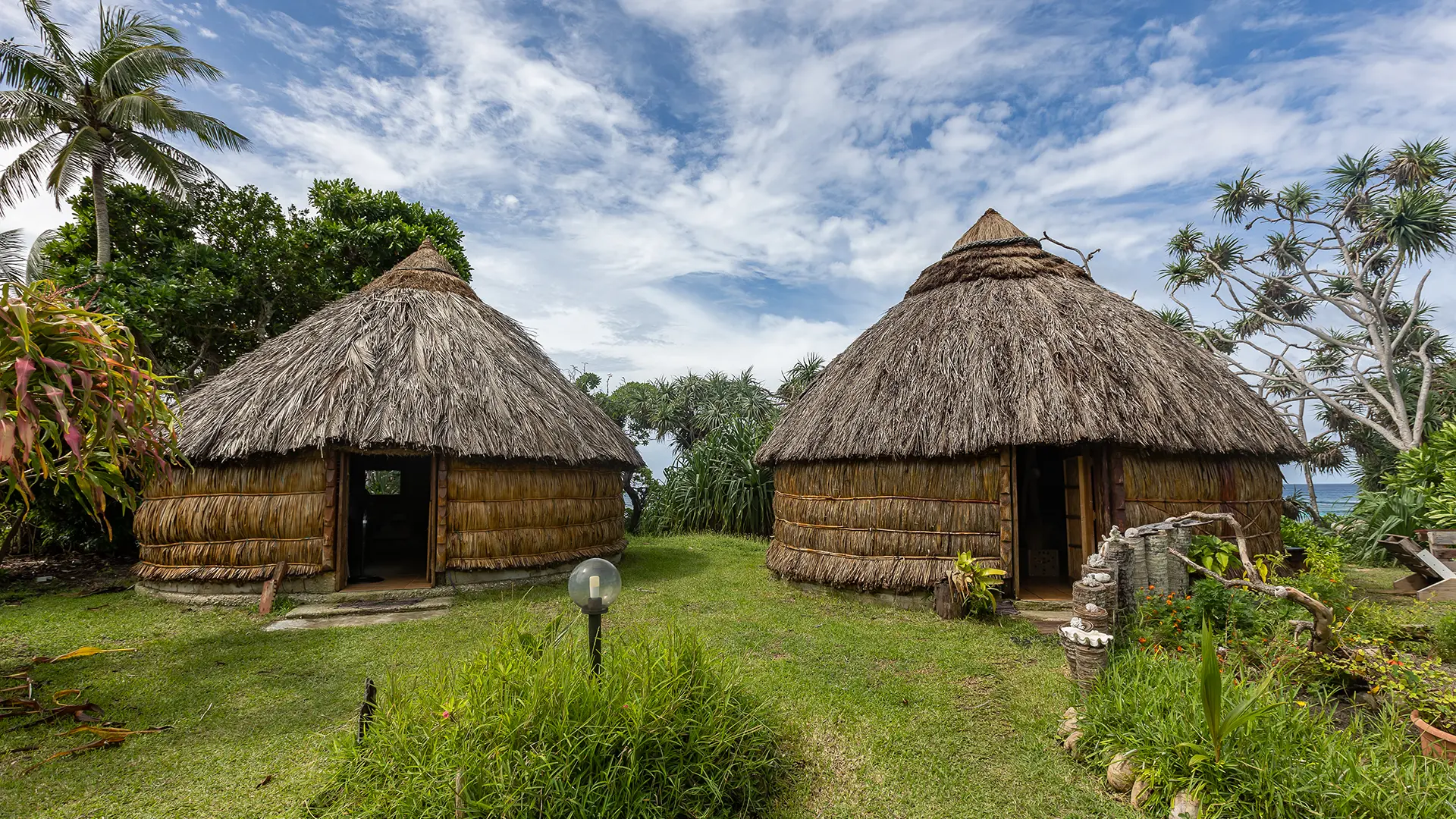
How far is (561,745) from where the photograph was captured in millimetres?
3098

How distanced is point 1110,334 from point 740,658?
256 inches

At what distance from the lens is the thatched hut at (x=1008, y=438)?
7.46 m

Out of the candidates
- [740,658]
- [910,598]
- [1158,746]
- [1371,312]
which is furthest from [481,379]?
[1371,312]

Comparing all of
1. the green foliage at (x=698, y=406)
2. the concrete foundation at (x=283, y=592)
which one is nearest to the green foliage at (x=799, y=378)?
the green foliage at (x=698, y=406)

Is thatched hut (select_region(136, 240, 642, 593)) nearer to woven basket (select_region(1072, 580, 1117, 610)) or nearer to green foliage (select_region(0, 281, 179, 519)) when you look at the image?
green foliage (select_region(0, 281, 179, 519))

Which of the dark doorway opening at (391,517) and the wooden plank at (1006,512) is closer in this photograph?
the wooden plank at (1006,512)

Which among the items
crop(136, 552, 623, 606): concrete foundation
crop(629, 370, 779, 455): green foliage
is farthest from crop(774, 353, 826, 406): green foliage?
crop(136, 552, 623, 606): concrete foundation

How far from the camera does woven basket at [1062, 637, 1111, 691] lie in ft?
13.9

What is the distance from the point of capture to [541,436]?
927 cm

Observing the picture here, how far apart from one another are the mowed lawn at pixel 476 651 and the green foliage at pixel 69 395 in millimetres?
1715

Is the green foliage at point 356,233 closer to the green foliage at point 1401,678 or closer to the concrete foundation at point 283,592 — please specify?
the concrete foundation at point 283,592

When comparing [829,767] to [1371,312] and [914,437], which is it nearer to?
[914,437]

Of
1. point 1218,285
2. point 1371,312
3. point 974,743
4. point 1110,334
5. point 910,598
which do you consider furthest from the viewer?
point 1218,285

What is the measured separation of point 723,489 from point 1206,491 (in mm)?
9845
